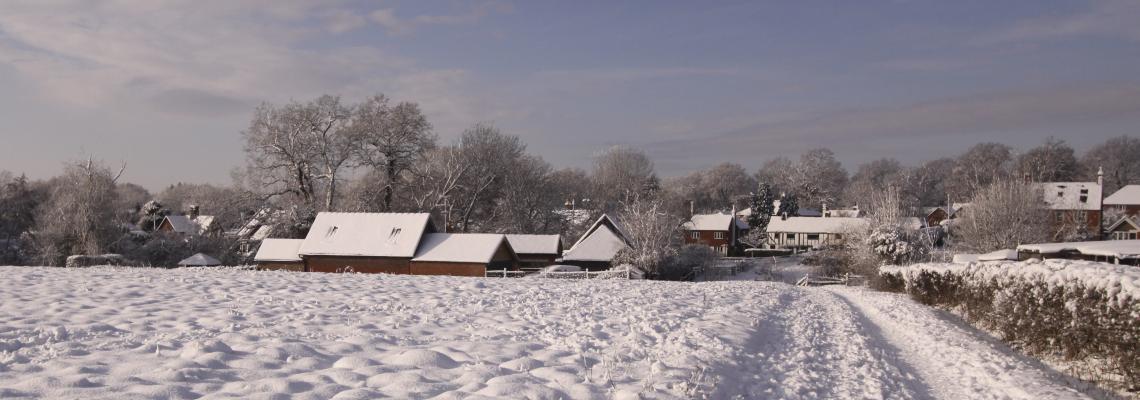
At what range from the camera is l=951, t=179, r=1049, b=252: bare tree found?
144ft

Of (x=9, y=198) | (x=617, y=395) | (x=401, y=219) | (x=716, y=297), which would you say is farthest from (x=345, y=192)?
(x=617, y=395)

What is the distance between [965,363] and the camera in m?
11.4

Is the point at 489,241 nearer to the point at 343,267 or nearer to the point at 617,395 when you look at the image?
the point at 343,267

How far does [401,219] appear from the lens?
38.6 meters

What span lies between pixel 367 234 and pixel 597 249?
1558cm

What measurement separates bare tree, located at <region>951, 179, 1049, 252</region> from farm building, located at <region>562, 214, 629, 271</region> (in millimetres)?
21960

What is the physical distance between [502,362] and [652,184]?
78.3 metres

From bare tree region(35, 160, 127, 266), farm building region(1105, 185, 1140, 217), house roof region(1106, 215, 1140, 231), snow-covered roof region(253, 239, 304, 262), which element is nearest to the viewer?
snow-covered roof region(253, 239, 304, 262)

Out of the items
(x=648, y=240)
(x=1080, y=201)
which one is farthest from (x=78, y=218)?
(x=1080, y=201)

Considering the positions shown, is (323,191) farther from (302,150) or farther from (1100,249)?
(1100,249)

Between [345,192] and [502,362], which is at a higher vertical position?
[345,192]

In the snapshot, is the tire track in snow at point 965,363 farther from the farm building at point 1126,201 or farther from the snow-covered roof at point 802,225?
the farm building at point 1126,201

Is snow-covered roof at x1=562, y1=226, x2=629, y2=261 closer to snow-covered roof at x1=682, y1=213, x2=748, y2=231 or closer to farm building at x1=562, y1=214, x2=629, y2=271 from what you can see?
farm building at x1=562, y1=214, x2=629, y2=271

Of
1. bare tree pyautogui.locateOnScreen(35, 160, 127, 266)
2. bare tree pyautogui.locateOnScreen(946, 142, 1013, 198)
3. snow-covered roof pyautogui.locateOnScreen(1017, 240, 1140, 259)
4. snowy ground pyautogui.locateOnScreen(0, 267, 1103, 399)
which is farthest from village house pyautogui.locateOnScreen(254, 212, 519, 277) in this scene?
bare tree pyautogui.locateOnScreen(946, 142, 1013, 198)
